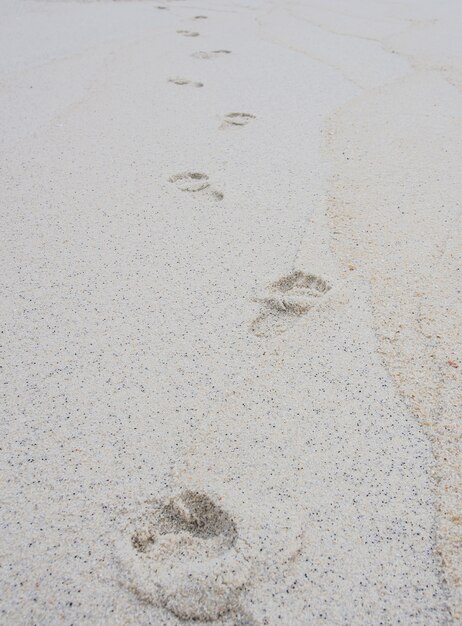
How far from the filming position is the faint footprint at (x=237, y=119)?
2516mm

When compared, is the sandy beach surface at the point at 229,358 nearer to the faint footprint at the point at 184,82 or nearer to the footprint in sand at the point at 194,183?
the footprint in sand at the point at 194,183

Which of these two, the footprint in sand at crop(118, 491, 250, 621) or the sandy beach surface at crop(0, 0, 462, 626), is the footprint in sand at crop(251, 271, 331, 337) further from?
the footprint in sand at crop(118, 491, 250, 621)

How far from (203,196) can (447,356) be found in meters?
1.05

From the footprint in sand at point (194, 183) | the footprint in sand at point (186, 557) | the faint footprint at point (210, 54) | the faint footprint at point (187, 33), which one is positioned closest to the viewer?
the footprint in sand at point (186, 557)

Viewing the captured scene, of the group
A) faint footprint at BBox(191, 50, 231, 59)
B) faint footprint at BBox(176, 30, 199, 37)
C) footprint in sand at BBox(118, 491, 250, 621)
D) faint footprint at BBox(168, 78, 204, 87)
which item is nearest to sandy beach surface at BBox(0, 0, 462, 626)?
footprint in sand at BBox(118, 491, 250, 621)

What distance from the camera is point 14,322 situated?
142 cm

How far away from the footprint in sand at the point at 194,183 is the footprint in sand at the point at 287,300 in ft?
1.85

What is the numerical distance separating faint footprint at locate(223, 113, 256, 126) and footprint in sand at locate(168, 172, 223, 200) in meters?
0.55

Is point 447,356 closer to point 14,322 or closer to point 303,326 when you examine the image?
point 303,326

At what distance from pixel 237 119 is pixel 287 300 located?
138 centimetres

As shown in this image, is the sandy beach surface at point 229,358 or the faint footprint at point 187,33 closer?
the sandy beach surface at point 229,358

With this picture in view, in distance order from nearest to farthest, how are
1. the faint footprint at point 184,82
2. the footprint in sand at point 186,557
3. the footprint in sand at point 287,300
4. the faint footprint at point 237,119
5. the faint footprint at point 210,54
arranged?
the footprint in sand at point 186,557 < the footprint in sand at point 287,300 < the faint footprint at point 237,119 < the faint footprint at point 184,82 < the faint footprint at point 210,54

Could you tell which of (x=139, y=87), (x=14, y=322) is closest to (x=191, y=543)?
(x=14, y=322)

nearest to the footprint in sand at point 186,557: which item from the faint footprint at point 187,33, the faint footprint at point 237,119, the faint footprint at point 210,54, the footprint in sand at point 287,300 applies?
the footprint in sand at point 287,300
